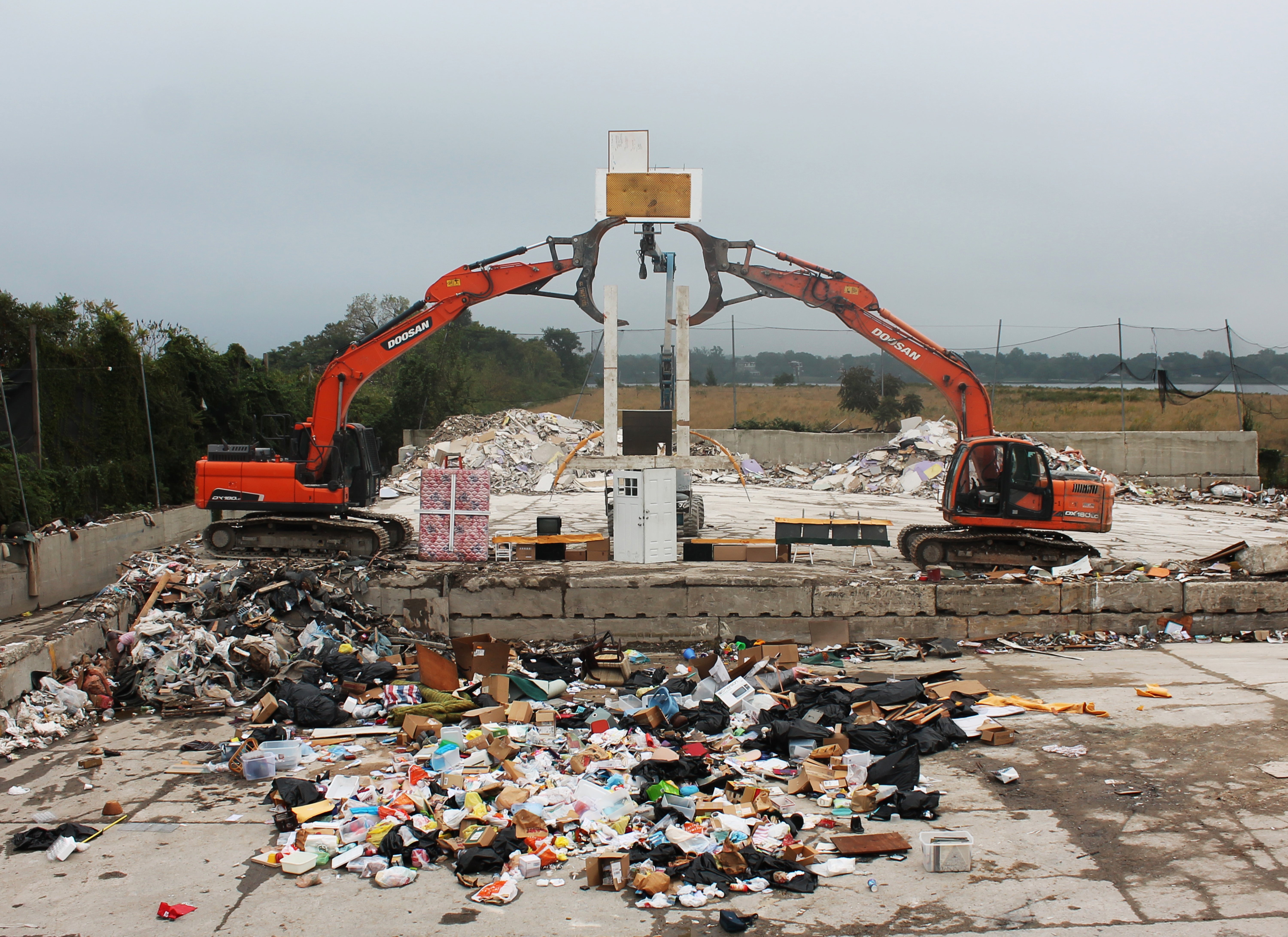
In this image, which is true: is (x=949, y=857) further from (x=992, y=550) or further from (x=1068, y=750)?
(x=992, y=550)

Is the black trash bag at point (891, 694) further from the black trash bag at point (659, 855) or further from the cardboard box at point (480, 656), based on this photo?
the cardboard box at point (480, 656)

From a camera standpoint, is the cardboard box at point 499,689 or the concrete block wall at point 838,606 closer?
the cardboard box at point 499,689

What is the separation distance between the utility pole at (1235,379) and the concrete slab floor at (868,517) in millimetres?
3579

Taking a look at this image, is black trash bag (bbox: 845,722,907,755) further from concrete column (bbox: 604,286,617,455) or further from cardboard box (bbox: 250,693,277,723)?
concrete column (bbox: 604,286,617,455)

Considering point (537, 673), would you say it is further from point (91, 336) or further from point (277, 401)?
point (277, 401)

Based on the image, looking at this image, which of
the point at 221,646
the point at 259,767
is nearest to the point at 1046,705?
the point at 259,767

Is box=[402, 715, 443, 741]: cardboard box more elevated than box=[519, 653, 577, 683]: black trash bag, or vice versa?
box=[402, 715, 443, 741]: cardboard box

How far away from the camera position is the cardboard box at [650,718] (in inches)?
253

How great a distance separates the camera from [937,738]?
5.99m

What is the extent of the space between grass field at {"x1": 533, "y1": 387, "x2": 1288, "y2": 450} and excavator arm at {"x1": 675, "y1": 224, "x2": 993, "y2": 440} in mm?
10314

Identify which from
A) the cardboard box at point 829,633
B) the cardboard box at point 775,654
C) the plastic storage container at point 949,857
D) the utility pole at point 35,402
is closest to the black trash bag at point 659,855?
the plastic storage container at point 949,857

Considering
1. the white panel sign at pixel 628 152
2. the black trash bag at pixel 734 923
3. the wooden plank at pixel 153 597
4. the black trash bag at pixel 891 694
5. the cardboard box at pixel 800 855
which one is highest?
the white panel sign at pixel 628 152

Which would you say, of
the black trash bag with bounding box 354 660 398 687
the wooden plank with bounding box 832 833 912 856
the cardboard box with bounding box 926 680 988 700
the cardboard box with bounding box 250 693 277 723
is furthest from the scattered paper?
the cardboard box with bounding box 250 693 277 723

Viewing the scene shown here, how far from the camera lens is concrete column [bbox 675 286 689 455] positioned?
1064 cm
